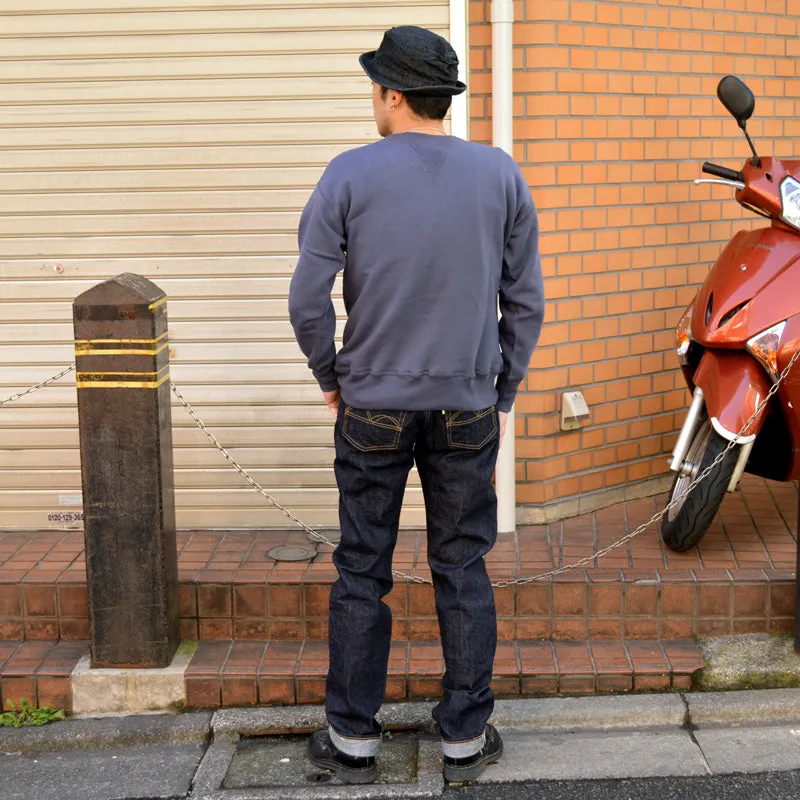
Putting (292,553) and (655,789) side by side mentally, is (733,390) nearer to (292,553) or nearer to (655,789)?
(655,789)

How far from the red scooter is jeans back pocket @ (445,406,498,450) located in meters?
1.32

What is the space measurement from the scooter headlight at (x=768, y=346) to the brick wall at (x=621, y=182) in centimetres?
102

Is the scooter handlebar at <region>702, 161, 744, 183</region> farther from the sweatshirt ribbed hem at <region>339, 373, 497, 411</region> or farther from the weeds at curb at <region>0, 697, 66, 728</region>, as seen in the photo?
the weeds at curb at <region>0, 697, 66, 728</region>

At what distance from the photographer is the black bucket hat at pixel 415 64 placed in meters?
3.47

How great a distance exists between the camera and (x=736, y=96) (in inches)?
185

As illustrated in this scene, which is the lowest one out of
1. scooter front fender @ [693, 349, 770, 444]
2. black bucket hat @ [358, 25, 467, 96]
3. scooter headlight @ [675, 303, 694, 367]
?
scooter front fender @ [693, 349, 770, 444]

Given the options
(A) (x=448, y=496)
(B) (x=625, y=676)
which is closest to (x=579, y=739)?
(B) (x=625, y=676)

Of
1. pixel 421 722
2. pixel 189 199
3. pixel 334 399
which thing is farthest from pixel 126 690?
pixel 189 199

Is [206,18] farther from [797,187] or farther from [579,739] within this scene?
[579,739]

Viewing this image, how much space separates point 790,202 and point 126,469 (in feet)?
8.81

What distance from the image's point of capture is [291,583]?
4613 millimetres

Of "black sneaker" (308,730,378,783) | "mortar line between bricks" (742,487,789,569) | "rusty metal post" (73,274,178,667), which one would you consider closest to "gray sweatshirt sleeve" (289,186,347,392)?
"rusty metal post" (73,274,178,667)

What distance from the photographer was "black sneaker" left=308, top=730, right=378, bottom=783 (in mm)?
3852

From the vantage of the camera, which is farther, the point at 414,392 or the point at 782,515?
the point at 782,515
